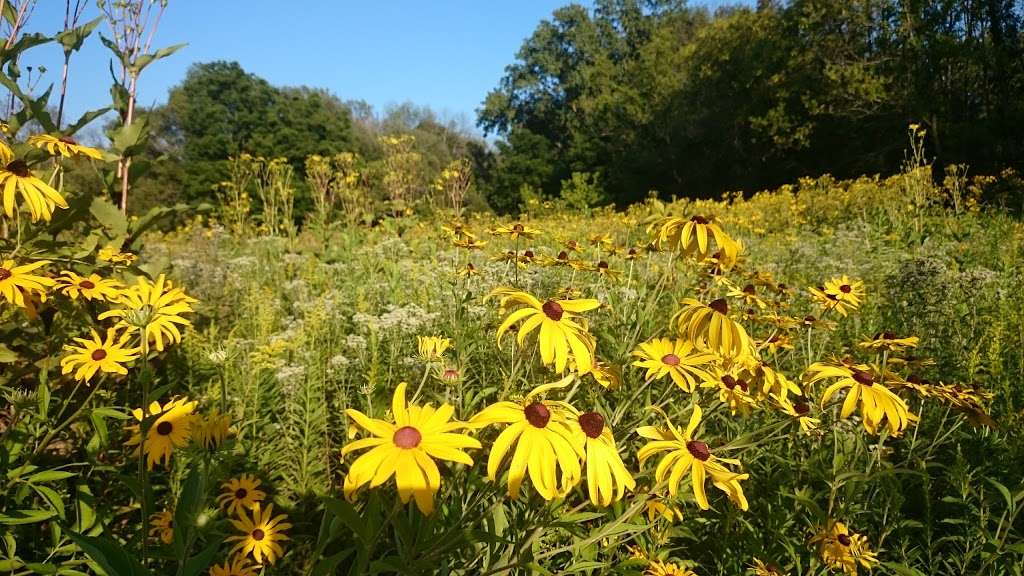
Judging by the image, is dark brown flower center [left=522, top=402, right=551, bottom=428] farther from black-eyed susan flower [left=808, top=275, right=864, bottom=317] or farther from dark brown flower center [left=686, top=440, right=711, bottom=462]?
black-eyed susan flower [left=808, top=275, right=864, bottom=317]

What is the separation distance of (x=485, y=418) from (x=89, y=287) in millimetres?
1328

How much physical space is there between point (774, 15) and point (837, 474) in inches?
794

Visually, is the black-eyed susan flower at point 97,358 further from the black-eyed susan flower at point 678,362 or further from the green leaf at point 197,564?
the black-eyed susan flower at point 678,362

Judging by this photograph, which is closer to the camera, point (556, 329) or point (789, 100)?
point (556, 329)

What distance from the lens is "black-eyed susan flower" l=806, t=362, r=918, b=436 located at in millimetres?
1097

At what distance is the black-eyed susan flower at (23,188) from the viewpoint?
1.29m

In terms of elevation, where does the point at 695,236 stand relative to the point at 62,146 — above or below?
below

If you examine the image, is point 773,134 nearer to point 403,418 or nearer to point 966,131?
point 966,131

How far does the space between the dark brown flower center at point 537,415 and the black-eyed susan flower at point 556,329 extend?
106mm

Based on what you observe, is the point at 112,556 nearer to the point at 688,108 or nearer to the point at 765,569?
the point at 765,569

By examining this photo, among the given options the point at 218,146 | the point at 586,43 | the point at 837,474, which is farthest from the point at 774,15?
the point at 218,146

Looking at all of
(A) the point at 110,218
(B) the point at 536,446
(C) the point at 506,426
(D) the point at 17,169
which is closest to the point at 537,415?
(B) the point at 536,446

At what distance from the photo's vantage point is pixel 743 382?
52.2 inches

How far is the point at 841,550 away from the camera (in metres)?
1.34
